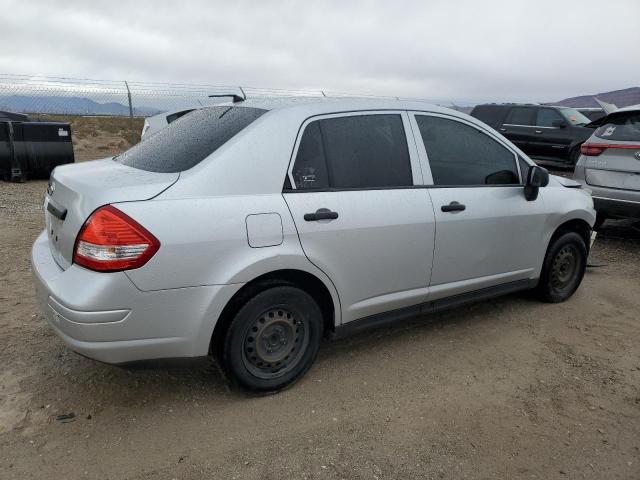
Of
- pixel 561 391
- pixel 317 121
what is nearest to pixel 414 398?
pixel 561 391

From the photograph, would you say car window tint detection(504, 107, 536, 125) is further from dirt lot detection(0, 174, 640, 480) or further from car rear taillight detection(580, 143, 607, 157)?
dirt lot detection(0, 174, 640, 480)

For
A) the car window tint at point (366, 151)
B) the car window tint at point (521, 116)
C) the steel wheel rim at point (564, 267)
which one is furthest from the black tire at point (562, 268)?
the car window tint at point (521, 116)

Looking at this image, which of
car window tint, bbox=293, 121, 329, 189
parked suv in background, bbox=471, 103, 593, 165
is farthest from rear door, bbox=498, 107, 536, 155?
car window tint, bbox=293, 121, 329, 189

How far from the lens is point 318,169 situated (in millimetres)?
3041

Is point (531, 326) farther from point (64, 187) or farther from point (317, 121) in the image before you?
point (64, 187)

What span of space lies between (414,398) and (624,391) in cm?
133

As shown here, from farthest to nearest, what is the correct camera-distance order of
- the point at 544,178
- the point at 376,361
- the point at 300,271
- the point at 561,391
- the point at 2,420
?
the point at 544,178
the point at 376,361
the point at 561,391
the point at 300,271
the point at 2,420

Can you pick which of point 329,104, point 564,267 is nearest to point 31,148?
point 329,104

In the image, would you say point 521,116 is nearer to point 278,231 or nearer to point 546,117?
point 546,117

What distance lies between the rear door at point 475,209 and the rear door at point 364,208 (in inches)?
5.6

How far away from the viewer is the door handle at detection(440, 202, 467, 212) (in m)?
3.46

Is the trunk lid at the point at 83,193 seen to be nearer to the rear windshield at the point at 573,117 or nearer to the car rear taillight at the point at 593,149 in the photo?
the car rear taillight at the point at 593,149

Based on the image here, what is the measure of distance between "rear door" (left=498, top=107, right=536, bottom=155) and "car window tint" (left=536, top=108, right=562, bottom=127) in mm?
136

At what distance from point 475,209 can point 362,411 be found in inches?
63.4
